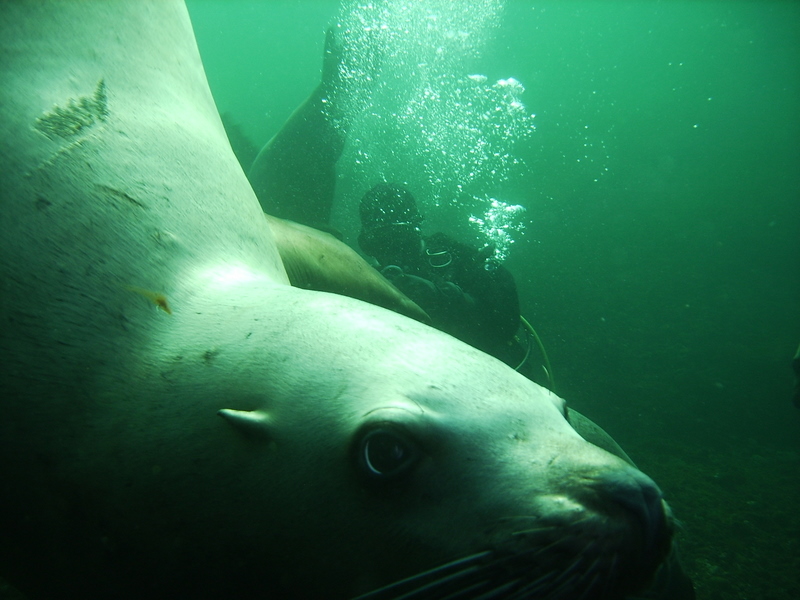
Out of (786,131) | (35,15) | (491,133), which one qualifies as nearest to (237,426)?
(35,15)

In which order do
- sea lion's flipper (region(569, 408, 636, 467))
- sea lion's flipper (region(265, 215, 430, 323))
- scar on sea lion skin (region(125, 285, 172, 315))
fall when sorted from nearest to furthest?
scar on sea lion skin (region(125, 285, 172, 315)) < sea lion's flipper (region(265, 215, 430, 323)) < sea lion's flipper (region(569, 408, 636, 467))

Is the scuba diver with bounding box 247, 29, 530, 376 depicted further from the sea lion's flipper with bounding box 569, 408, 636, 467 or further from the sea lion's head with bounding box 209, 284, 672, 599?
the sea lion's head with bounding box 209, 284, 672, 599

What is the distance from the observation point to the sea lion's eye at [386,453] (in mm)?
883

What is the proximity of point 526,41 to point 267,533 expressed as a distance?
2757 inches

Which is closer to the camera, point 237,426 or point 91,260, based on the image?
Answer: point 237,426

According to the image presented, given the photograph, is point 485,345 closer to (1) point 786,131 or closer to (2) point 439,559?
(2) point 439,559

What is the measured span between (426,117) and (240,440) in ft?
98.4

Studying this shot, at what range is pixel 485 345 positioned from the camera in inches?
206

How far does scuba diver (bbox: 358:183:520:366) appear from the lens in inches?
191

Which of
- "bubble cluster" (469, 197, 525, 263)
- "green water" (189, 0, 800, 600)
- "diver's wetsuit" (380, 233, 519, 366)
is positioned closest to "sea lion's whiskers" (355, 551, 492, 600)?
"diver's wetsuit" (380, 233, 519, 366)

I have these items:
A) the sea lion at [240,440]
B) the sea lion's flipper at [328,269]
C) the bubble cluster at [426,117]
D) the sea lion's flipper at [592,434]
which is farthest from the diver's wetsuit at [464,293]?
the bubble cluster at [426,117]

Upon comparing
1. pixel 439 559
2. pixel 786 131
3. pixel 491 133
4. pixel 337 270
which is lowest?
pixel 439 559

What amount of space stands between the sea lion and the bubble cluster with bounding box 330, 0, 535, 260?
19.7 meters

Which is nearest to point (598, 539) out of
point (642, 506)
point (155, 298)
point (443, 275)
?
point (642, 506)
